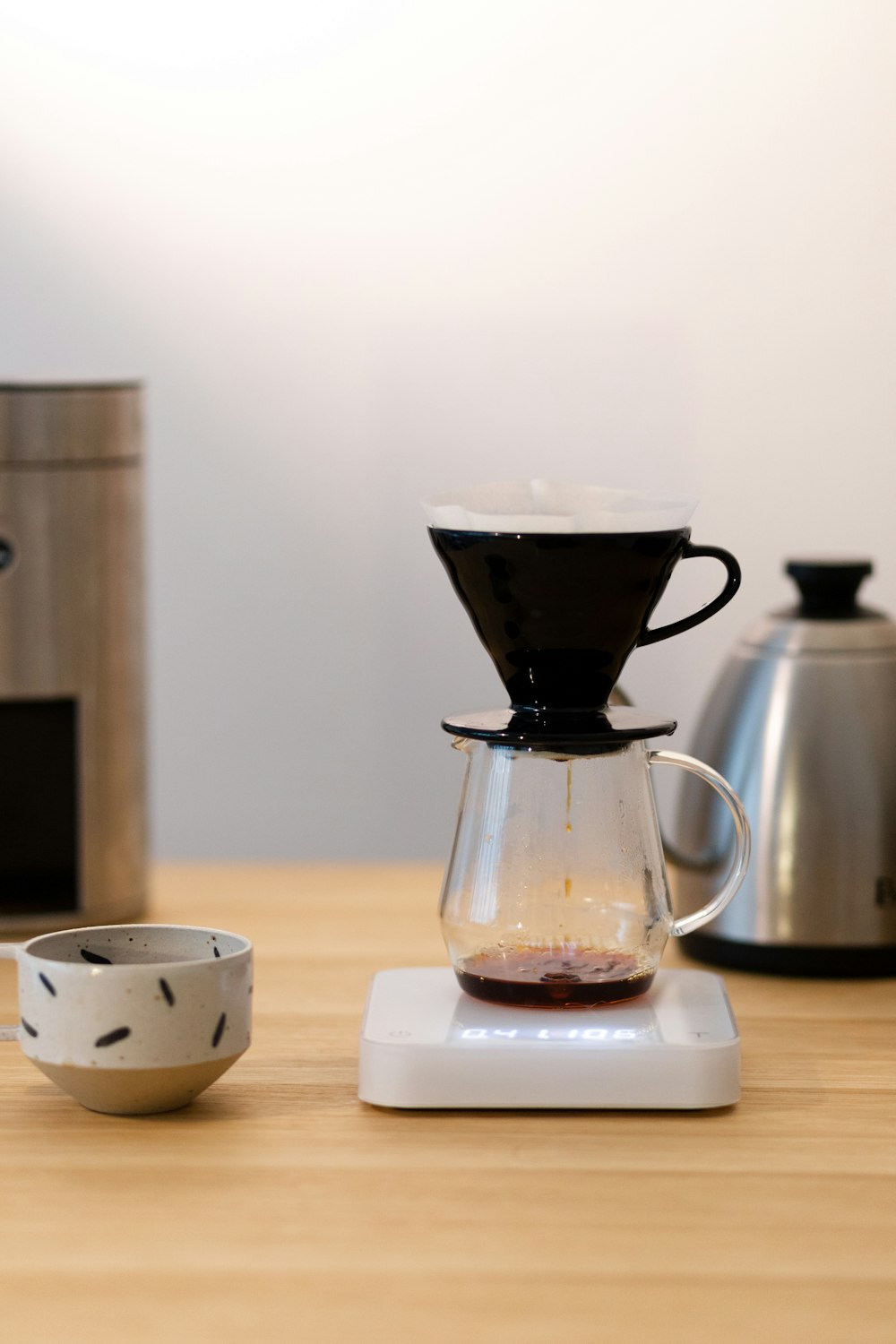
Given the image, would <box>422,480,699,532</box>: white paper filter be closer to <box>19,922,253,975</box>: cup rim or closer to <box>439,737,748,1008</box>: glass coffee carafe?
<box>439,737,748,1008</box>: glass coffee carafe

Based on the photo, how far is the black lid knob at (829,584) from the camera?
0.96 meters

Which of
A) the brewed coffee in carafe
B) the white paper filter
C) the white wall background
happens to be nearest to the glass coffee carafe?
the brewed coffee in carafe

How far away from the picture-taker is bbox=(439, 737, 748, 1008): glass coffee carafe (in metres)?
0.76

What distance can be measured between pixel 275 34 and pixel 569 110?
0.24m

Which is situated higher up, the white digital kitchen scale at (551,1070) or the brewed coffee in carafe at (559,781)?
the brewed coffee in carafe at (559,781)

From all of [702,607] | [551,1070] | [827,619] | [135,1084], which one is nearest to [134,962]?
[135,1084]

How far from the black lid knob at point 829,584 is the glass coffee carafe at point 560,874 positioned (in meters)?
0.23

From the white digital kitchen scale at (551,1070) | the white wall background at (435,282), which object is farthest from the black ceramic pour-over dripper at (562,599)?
the white wall background at (435,282)

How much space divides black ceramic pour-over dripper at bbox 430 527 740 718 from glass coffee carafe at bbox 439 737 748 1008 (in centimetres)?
3

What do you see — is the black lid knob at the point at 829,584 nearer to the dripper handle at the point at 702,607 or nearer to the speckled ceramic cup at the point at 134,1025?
the dripper handle at the point at 702,607

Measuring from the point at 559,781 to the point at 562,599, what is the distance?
10 centimetres

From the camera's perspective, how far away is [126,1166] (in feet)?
2.09

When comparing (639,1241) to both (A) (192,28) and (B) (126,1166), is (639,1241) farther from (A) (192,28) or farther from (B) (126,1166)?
(A) (192,28)

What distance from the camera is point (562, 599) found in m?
0.72
